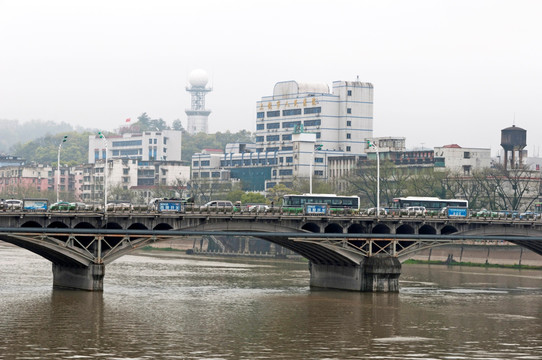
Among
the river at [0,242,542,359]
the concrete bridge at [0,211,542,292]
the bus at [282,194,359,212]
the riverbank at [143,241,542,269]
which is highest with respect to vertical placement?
the bus at [282,194,359,212]

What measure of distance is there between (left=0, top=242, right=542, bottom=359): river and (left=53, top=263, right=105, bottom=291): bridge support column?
1.85m

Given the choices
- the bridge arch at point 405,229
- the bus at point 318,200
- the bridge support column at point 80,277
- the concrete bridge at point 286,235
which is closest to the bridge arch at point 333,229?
the concrete bridge at point 286,235

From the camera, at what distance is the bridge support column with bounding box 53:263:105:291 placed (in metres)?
96.0

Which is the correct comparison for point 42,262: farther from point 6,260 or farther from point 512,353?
point 512,353

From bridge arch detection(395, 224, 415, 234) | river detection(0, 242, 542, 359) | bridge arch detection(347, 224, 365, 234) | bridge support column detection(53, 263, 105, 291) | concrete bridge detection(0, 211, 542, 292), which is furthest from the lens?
bridge arch detection(395, 224, 415, 234)

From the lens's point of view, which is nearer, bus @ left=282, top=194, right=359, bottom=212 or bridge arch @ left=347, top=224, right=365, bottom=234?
bridge arch @ left=347, top=224, right=365, bottom=234

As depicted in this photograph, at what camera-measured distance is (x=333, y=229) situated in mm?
112062

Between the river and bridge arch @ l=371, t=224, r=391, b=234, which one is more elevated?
bridge arch @ l=371, t=224, r=391, b=234

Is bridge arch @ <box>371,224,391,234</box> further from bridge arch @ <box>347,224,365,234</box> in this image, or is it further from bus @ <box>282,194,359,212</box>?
bus @ <box>282,194,359,212</box>

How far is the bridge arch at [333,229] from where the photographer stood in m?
112

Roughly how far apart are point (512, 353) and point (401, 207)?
7107 cm

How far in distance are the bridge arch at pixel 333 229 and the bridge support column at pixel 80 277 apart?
2595cm

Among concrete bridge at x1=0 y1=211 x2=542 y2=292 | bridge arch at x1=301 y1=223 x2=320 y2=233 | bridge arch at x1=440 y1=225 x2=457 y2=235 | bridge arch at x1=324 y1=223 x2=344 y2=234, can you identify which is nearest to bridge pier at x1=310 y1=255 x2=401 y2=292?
concrete bridge at x1=0 y1=211 x2=542 y2=292

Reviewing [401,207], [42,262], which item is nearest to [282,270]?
[401,207]
